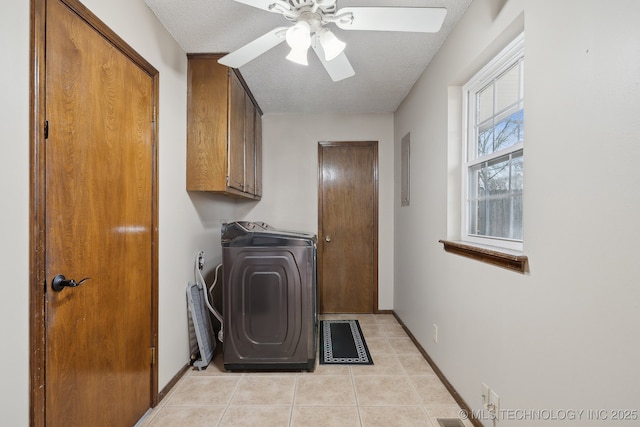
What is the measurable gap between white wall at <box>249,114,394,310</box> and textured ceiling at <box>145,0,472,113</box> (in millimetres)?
214

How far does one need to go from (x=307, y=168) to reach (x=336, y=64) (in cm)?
192

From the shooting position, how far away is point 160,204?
191 cm

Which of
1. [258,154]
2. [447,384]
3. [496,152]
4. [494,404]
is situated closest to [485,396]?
[494,404]

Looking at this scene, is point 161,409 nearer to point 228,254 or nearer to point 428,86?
point 228,254

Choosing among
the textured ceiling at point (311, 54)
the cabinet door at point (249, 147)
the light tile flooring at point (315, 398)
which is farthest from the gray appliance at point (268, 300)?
the textured ceiling at point (311, 54)

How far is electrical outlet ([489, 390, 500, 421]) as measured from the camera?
1435mm

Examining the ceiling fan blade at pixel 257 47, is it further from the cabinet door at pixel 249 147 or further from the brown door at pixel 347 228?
the brown door at pixel 347 228

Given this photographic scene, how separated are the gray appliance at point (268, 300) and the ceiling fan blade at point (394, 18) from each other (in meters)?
1.42

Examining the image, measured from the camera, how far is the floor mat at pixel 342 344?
247 cm

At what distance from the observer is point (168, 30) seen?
6.52ft

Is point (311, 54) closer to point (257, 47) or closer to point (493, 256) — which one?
point (257, 47)

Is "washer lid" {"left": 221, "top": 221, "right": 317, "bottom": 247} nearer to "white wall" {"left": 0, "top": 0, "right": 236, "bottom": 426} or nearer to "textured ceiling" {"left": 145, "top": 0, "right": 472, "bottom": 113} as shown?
"white wall" {"left": 0, "top": 0, "right": 236, "bottom": 426}

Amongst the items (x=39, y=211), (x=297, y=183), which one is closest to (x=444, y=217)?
(x=297, y=183)

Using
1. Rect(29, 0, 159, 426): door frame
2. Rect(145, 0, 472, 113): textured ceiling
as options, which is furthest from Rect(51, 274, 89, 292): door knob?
Rect(145, 0, 472, 113): textured ceiling
